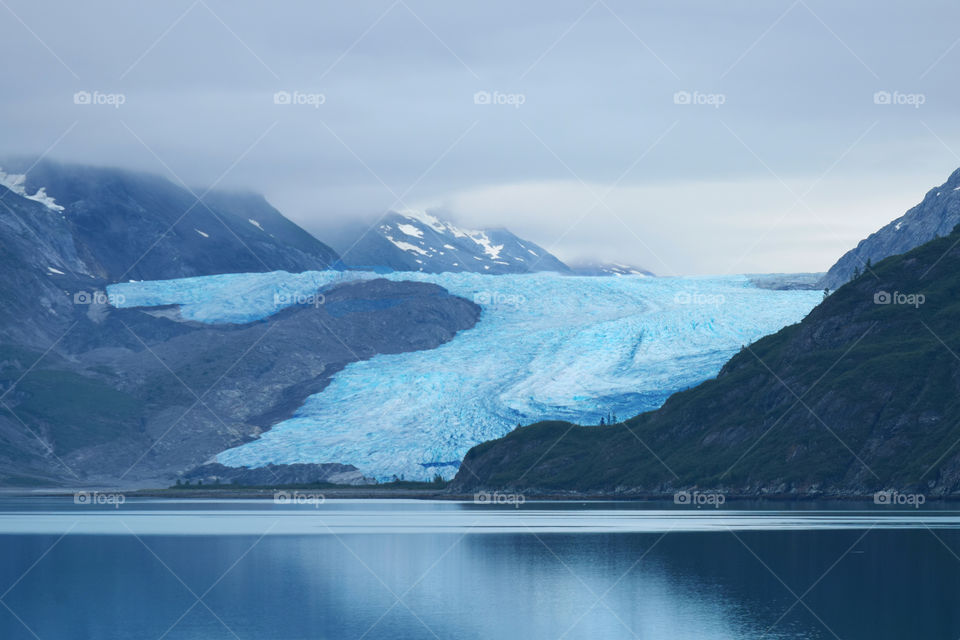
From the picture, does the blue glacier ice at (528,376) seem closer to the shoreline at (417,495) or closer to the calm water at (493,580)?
the shoreline at (417,495)

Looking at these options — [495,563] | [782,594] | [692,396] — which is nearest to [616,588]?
[782,594]

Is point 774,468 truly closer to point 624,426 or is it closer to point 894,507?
point 894,507

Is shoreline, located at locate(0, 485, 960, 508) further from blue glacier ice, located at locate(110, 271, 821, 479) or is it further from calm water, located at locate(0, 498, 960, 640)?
calm water, located at locate(0, 498, 960, 640)

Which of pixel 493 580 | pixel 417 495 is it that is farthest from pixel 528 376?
pixel 493 580

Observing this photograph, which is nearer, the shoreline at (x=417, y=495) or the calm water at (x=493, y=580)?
the calm water at (x=493, y=580)

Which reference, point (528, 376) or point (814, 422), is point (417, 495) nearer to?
point (528, 376)

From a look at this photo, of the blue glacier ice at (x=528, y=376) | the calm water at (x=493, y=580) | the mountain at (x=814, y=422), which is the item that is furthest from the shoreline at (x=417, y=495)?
the calm water at (x=493, y=580)
